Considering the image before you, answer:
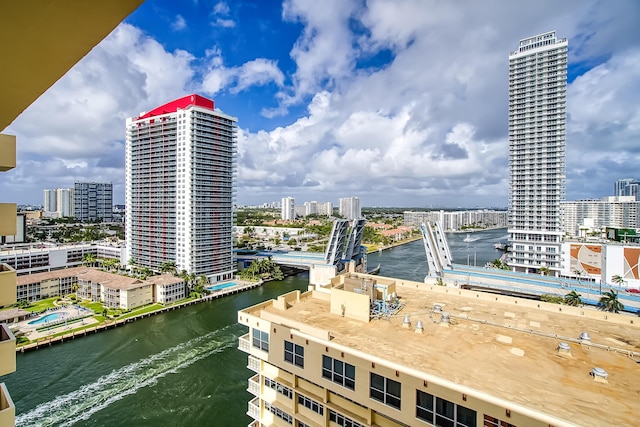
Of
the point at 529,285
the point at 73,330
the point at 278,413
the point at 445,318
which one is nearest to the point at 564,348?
the point at 445,318

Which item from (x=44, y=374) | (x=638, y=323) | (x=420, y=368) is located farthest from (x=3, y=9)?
(x=44, y=374)

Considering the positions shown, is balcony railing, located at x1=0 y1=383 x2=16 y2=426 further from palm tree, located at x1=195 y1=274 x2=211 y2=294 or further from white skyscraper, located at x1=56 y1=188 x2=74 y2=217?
white skyscraper, located at x1=56 y1=188 x2=74 y2=217

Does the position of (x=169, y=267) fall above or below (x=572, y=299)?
above

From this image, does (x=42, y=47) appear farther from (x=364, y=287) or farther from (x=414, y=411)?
(x=364, y=287)

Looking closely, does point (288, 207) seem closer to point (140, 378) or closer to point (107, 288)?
point (107, 288)

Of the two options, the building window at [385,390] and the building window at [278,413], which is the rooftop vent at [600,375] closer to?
the building window at [385,390]

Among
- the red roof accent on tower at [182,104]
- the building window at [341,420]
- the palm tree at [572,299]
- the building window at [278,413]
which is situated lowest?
the palm tree at [572,299]

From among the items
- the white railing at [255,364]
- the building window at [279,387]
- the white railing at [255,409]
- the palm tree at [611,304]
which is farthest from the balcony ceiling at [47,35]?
the palm tree at [611,304]
